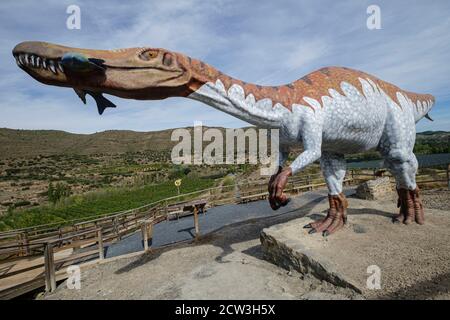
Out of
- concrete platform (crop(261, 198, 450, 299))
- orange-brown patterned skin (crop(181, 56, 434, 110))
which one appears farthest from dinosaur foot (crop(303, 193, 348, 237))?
orange-brown patterned skin (crop(181, 56, 434, 110))

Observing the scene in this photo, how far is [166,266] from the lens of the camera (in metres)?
5.15

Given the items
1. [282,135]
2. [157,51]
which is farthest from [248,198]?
[157,51]

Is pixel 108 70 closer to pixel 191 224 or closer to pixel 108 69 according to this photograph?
pixel 108 69

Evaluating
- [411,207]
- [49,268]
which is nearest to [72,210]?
[49,268]

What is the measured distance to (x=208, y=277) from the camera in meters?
3.82

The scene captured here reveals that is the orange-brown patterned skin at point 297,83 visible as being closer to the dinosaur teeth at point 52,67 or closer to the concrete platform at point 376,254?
the dinosaur teeth at point 52,67

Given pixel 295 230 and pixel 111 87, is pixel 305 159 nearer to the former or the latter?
pixel 295 230

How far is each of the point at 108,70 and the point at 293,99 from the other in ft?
7.02

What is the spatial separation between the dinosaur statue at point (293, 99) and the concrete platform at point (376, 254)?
0.30 m

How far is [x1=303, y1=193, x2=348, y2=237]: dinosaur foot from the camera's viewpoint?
4.78 meters

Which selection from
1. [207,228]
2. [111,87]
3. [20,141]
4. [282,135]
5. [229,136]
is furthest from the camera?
[20,141]

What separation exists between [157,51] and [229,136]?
229 cm
